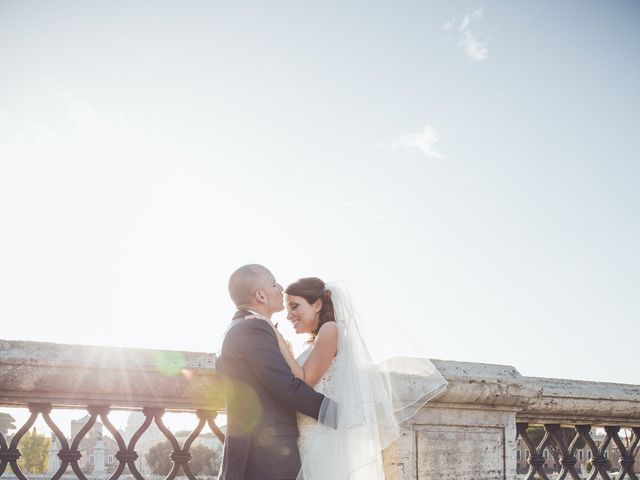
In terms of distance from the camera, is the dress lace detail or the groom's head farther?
the groom's head

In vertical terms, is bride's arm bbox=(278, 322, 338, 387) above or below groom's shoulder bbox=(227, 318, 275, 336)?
below

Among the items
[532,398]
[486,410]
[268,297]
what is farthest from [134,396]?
[532,398]

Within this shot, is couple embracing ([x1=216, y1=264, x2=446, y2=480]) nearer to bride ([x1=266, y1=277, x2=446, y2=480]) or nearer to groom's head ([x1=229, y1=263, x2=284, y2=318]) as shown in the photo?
bride ([x1=266, y1=277, x2=446, y2=480])

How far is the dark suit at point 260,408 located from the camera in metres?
2.97

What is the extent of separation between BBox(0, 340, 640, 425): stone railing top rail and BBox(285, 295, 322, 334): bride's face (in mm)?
755

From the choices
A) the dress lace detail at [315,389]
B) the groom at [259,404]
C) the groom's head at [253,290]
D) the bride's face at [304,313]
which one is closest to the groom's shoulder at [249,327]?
the groom at [259,404]

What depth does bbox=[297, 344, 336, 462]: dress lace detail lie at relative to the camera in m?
3.11

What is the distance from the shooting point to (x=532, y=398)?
3.60 meters

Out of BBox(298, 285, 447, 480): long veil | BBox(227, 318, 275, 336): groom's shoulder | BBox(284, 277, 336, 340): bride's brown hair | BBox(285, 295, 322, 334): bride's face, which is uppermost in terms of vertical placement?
BBox(284, 277, 336, 340): bride's brown hair

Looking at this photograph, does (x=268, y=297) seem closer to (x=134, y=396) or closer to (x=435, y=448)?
(x=134, y=396)

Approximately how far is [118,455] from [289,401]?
2.62ft

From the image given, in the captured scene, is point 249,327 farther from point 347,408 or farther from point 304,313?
point 304,313

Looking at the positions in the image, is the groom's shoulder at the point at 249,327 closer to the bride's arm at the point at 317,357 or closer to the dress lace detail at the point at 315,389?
the bride's arm at the point at 317,357

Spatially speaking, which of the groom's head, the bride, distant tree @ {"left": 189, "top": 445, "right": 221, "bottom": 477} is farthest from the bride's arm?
distant tree @ {"left": 189, "top": 445, "right": 221, "bottom": 477}
